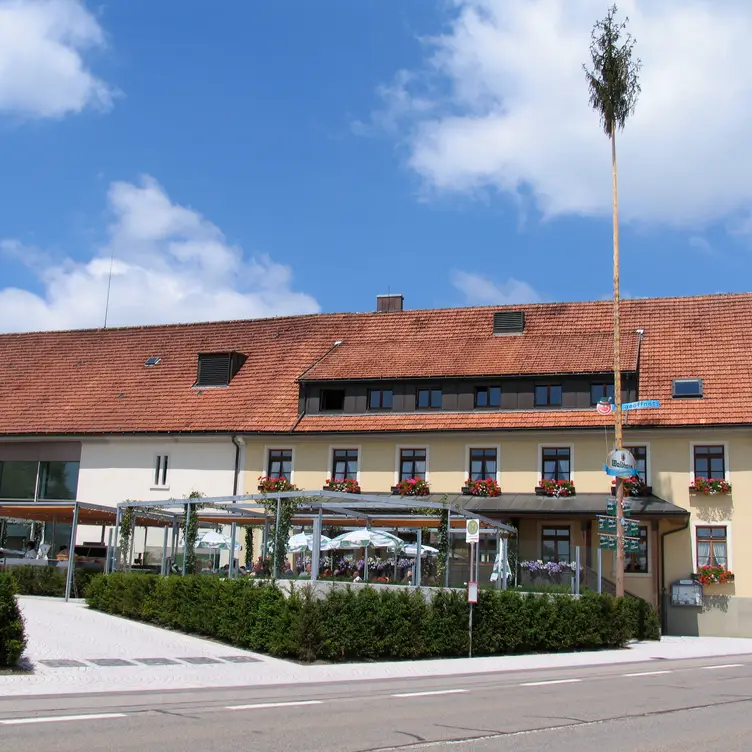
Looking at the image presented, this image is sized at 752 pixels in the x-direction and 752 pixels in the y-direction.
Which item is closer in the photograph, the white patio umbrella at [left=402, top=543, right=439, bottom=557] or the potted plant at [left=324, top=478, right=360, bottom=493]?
the white patio umbrella at [left=402, top=543, right=439, bottom=557]

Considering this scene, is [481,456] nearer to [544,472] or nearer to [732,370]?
[544,472]

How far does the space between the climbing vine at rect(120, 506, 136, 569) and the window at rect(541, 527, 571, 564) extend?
43.8 ft

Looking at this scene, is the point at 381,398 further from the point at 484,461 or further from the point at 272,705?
the point at 272,705

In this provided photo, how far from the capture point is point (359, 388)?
36500 millimetres

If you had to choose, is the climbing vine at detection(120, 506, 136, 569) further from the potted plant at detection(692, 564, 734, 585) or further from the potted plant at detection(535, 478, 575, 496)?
the potted plant at detection(692, 564, 734, 585)

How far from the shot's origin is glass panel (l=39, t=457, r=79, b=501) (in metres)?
38.3

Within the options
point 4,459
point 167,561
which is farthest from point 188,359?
point 167,561

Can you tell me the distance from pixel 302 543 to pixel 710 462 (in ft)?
47.3

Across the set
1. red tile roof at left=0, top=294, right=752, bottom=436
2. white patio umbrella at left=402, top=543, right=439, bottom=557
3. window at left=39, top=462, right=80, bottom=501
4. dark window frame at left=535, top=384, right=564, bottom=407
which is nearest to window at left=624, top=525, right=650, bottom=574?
red tile roof at left=0, top=294, right=752, bottom=436

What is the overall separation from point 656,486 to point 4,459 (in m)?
24.3

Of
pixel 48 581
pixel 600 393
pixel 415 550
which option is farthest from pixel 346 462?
pixel 48 581

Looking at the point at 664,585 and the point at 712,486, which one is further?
the point at 664,585

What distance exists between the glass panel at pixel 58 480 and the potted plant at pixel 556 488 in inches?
688

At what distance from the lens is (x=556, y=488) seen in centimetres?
3300
